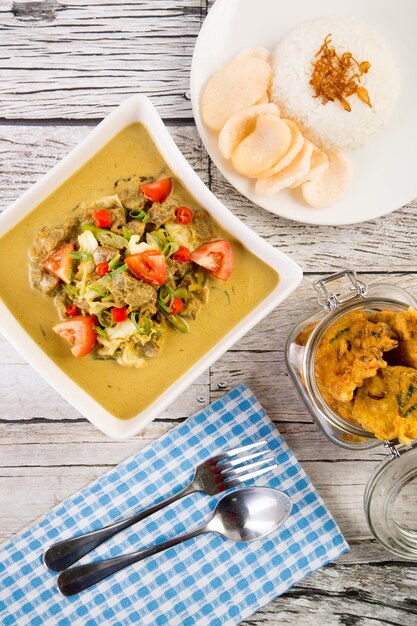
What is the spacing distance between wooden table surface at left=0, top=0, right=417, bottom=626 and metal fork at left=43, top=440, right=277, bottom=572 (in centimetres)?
13

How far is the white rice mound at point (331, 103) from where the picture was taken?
1.71m

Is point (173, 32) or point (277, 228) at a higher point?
point (173, 32)

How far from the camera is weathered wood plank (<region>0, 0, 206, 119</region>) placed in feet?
5.83

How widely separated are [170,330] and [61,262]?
12.2 inches

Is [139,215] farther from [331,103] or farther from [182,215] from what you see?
[331,103]

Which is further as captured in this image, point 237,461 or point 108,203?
point 237,461

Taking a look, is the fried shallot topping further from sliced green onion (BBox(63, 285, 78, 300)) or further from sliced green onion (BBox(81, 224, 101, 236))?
sliced green onion (BBox(63, 285, 78, 300))

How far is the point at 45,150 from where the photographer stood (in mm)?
1779

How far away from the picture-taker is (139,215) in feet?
5.08

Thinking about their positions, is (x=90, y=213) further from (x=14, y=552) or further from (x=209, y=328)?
(x=14, y=552)

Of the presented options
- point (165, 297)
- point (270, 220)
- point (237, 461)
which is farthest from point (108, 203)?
point (237, 461)

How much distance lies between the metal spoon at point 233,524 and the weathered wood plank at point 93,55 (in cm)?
106

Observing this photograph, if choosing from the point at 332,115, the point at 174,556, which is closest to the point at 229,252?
the point at 332,115

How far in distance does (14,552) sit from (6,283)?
737mm
